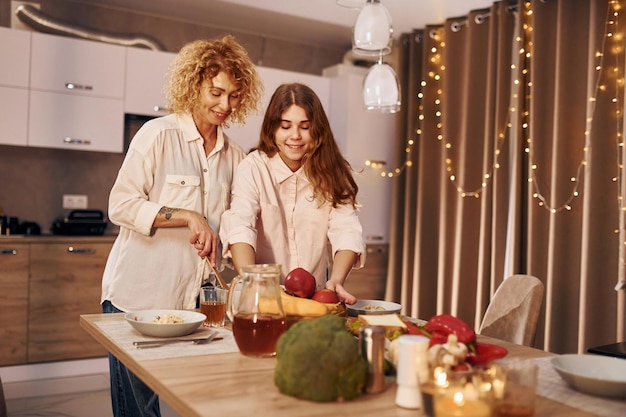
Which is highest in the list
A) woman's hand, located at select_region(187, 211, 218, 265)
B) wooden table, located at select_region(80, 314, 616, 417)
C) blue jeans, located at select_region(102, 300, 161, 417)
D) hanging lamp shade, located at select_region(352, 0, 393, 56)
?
hanging lamp shade, located at select_region(352, 0, 393, 56)

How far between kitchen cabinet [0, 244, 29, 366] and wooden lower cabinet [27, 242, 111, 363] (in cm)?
4

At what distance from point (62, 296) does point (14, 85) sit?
1249 mm

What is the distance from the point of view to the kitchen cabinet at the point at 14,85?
12.4 feet

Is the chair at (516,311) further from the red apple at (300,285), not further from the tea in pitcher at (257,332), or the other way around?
the tea in pitcher at (257,332)

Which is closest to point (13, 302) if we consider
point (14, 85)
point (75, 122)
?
point (75, 122)

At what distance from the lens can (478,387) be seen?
923 millimetres

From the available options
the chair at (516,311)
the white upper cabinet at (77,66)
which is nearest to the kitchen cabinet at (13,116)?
the white upper cabinet at (77,66)

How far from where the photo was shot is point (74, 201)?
14.1ft

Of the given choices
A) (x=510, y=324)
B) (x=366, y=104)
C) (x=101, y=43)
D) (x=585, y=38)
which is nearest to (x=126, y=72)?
(x=101, y=43)

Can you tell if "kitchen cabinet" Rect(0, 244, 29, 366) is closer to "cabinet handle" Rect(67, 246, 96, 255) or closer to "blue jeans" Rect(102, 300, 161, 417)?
"cabinet handle" Rect(67, 246, 96, 255)

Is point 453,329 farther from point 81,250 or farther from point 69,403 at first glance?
point 81,250

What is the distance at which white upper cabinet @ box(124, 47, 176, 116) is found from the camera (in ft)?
13.6

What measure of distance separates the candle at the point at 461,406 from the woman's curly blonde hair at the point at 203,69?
148 cm

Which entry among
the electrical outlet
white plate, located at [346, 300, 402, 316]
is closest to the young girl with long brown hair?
white plate, located at [346, 300, 402, 316]
